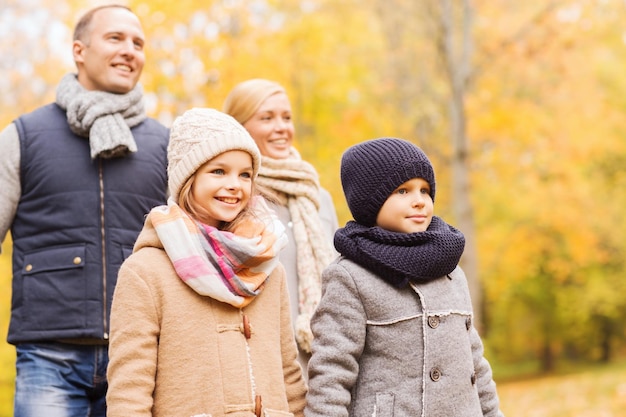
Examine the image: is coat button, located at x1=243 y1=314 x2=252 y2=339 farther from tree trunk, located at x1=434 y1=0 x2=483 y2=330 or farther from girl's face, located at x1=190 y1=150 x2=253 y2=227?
tree trunk, located at x1=434 y1=0 x2=483 y2=330

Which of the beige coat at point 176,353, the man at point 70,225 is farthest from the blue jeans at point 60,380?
the beige coat at point 176,353

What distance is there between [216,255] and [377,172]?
0.71 m

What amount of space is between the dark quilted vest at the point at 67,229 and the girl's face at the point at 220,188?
71 cm

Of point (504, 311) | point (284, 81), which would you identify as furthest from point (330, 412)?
point (504, 311)

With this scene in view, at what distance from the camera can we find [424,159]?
2924 mm

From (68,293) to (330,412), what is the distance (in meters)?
1.31

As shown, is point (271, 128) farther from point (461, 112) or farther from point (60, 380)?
point (461, 112)

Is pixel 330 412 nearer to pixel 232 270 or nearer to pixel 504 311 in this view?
pixel 232 270

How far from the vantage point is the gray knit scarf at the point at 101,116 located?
10.8 ft

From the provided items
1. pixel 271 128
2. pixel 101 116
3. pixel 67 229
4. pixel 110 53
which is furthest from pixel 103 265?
pixel 271 128

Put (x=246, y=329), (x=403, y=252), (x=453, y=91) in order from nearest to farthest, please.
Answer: (x=246, y=329)
(x=403, y=252)
(x=453, y=91)

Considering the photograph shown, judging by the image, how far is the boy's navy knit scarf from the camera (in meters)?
2.76

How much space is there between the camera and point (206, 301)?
2.62 meters

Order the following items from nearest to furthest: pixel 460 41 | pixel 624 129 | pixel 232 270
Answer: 1. pixel 232 270
2. pixel 460 41
3. pixel 624 129
